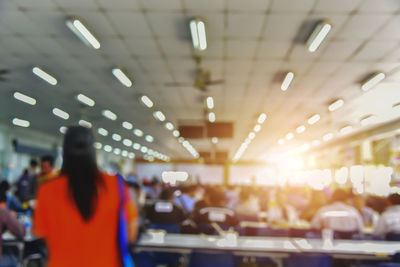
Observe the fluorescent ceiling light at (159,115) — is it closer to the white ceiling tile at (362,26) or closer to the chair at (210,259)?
the white ceiling tile at (362,26)

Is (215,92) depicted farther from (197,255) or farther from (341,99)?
(197,255)

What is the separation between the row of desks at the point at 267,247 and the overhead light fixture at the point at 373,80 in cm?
457

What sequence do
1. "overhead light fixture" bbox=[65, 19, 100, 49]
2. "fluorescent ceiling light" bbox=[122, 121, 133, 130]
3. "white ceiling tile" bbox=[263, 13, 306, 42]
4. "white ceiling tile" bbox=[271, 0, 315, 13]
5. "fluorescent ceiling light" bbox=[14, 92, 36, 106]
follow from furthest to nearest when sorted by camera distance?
"fluorescent ceiling light" bbox=[122, 121, 133, 130], "fluorescent ceiling light" bbox=[14, 92, 36, 106], "overhead light fixture" bbox=[65, 19, 100, 49], "white ceiling tile" bbox=[263, 13, 306, 42], "white ceiling tile" bbox=[271, 0, 315, 13]

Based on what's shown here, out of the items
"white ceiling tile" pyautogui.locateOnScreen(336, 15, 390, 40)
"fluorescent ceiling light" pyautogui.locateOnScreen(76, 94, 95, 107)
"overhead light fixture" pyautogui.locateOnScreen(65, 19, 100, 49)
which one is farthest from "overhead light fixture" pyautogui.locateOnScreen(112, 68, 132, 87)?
"white ceiling tile" pyautogui.locateOnScreen(336, 15, 390, 40)

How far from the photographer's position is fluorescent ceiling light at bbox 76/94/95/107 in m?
9.91

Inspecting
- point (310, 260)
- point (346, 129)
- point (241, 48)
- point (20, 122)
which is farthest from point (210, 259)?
point (20, 122)

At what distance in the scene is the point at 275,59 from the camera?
6.58 m

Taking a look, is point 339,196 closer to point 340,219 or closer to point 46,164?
point 340,219

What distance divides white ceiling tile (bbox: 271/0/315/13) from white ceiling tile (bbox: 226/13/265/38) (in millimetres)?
281

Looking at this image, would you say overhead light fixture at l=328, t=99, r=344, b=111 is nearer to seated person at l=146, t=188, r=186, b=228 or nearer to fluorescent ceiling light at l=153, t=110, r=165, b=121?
fluorescent ceiling light at l=153, t=110, r=165, b=121

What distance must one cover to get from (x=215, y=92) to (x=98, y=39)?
385cm

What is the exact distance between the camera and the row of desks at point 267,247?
3.28 meters

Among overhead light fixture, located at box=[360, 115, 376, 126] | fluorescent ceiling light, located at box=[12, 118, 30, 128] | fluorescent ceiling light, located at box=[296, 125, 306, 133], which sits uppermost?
overhead light fixture, located at box=[360, 115, 376, 126]

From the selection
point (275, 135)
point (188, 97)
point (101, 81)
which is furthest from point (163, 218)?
point (275, 135)
